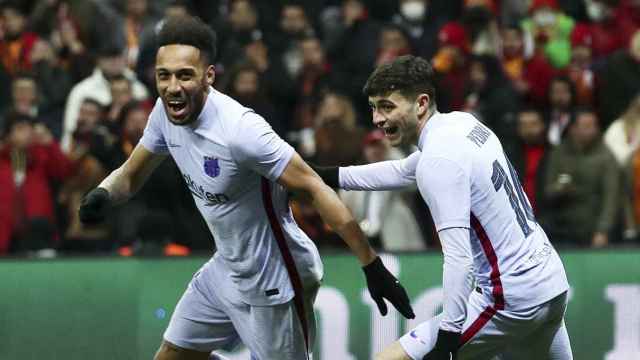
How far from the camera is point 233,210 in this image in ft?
22.5

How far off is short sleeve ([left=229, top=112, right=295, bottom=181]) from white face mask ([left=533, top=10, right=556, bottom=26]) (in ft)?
22.9

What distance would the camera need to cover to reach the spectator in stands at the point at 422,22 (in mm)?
12898

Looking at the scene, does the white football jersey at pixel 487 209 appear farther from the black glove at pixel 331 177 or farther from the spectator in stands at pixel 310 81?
the spectator in stands at pixel 310 81

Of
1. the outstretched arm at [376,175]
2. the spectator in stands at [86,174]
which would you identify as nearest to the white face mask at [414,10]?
the spectator in stands at [86,174]

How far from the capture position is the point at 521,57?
12.9m

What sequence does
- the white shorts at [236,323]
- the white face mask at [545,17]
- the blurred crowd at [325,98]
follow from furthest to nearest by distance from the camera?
1. the white face mask at [545,17]
2. the blurred crowd at [325,98]
3. the white shorts at [236,323]

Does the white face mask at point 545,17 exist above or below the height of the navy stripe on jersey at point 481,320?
above

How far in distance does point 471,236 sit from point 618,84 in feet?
19.7

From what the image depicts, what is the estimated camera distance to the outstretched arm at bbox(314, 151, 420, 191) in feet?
23.2

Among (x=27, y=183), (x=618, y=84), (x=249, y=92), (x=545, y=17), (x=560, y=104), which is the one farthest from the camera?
(x=545, y=17)

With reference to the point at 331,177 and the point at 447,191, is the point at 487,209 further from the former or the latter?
the point at 331,177

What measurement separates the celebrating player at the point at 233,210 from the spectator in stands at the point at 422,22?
5900 millimetres

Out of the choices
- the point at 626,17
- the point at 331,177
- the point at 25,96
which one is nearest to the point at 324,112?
the point at 25,96

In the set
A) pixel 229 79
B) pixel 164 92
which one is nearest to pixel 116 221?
pixel 229 79
